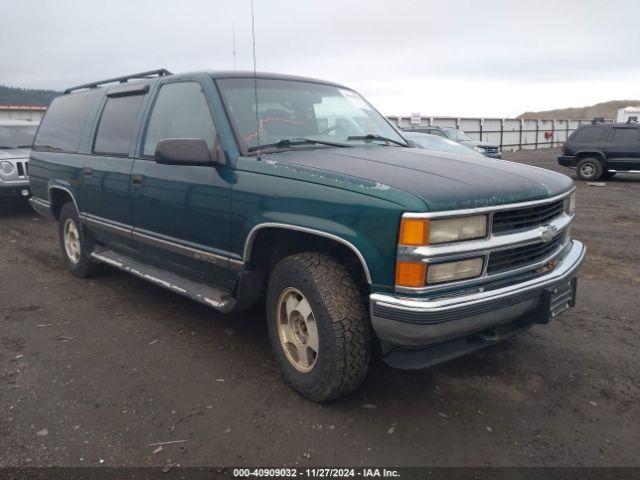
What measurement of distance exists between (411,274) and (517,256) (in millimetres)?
738

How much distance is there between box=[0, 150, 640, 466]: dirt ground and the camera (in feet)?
8.68

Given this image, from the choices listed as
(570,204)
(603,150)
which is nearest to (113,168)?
(570,204)

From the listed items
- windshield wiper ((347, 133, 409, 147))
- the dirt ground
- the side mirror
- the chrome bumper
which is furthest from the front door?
the chrome bumper

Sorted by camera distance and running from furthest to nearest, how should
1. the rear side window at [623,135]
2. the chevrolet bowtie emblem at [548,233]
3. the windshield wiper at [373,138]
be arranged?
the rear side window at [623,135]
the windshield wiper at [373,138]
the chevrolet bowtie emblem at [548,233]

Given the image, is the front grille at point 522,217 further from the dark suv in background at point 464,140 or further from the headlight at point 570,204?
the dark suv in background at point 464,140

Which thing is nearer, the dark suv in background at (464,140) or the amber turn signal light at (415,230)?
the amber turn signal light at (415,230)

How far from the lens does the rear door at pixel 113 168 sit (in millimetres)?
4363

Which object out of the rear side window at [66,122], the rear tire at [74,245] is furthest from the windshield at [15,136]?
the rear tire at [74,245]

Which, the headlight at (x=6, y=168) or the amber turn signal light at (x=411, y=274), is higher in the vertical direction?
the headlight at (x=6, y=168)

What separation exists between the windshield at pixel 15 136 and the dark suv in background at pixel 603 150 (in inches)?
552

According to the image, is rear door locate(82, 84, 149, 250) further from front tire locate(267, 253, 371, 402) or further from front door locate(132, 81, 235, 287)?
front tire locate(267, 253, 371, 402)

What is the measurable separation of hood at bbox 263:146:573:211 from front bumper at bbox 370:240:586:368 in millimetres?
458

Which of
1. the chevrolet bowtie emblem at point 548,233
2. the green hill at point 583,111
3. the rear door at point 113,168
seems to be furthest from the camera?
the green hill at point 583,111

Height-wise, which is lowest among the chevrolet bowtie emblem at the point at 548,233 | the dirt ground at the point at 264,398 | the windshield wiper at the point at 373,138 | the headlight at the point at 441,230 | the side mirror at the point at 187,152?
the dirt ground at the point at 264,398
